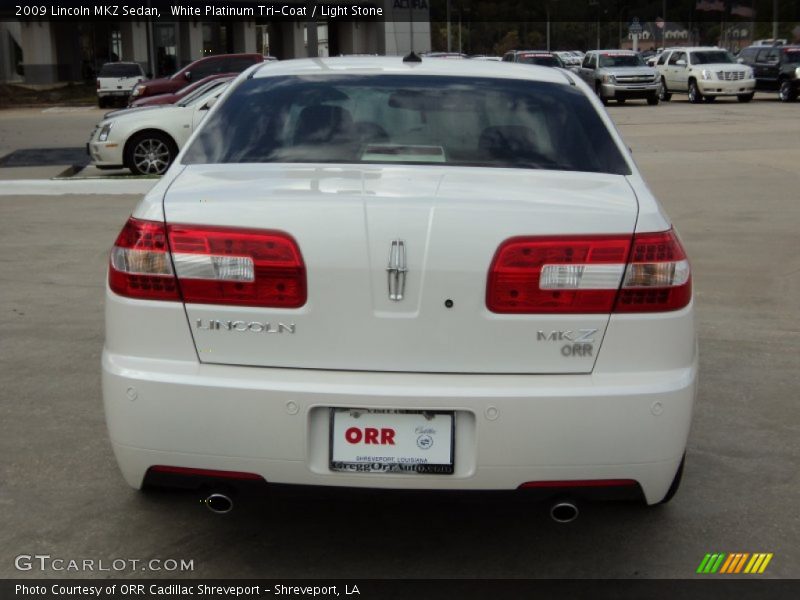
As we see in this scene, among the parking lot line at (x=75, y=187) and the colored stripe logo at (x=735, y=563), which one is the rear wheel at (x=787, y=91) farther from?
the colored stripe logo at (x=735, y=563)

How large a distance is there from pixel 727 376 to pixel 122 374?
143 inches

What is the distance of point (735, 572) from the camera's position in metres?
3.79

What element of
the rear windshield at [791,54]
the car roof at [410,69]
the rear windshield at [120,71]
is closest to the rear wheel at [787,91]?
the rear windshield at [791,54]

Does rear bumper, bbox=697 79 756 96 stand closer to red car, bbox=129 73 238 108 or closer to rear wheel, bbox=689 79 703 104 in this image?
rear wheel, bbox=689 79 703 104

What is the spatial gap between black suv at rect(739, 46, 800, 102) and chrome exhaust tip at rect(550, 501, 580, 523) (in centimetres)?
3406

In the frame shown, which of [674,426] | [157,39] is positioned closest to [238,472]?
[674,426]

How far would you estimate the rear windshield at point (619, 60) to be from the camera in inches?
1501

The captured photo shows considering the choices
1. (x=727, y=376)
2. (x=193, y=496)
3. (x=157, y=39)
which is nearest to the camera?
(x=193, y=496)

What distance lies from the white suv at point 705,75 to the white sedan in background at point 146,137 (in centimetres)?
2340

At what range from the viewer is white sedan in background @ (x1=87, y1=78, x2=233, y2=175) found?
15930 mm

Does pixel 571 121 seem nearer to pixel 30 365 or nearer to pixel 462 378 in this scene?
pixel 462 378

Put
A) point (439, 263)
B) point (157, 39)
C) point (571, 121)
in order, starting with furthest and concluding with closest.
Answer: point (157, 39) → point (571, 121) → point (439, 263)

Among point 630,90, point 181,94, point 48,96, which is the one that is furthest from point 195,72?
point 48,96

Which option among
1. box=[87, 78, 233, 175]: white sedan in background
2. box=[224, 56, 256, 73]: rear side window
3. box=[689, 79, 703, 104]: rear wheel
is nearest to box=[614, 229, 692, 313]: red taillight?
box=[87, 78, 233, 175]: white sedan in background
